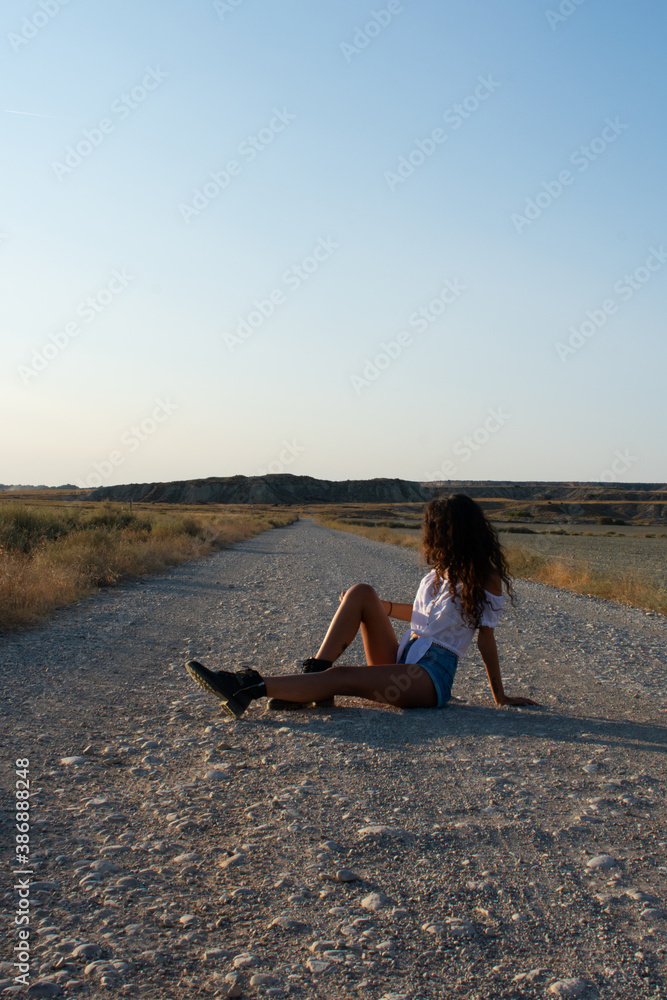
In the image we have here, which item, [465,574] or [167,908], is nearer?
[167,908]

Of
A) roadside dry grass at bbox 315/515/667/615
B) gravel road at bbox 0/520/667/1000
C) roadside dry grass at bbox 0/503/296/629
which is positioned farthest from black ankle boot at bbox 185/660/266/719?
roadside dry grass at bbox 315/515/667/615

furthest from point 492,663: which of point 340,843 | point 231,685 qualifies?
point 340,843

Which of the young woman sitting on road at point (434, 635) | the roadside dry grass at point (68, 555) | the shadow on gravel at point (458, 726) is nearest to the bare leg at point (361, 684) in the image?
the young woman sitting on road at point (434, 635)

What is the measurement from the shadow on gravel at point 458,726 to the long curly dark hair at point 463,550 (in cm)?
64

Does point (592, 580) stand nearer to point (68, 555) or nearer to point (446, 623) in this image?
point (68, 555)

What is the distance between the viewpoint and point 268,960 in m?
2.13

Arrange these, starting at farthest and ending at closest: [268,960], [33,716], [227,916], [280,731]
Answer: [33,716] < [280,731] < [227,916] < [268,960]

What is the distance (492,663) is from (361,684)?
3.00ft

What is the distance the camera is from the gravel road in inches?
82.7

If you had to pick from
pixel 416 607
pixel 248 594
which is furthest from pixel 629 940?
pixel 248 594

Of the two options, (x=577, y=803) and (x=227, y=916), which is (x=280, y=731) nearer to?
(x=577, y=803)

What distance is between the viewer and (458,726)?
459 centimetres

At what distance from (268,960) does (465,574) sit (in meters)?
2.92

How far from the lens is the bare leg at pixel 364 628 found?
195 inches
